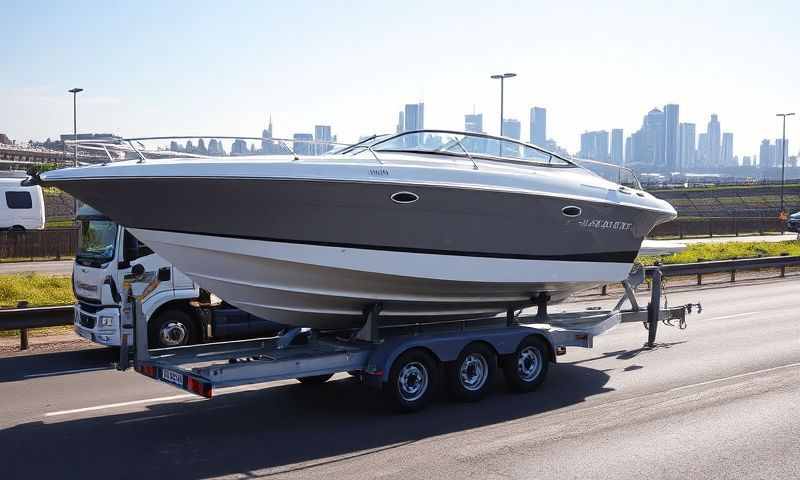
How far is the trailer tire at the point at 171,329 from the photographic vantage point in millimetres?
11777

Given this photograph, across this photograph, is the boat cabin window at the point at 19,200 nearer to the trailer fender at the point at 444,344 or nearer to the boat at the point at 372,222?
the boat at the point at 372,222

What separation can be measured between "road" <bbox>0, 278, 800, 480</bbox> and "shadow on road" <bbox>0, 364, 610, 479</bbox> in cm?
2

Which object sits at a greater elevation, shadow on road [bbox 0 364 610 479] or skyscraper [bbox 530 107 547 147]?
skyscraper [bbox 530 107 547 147]

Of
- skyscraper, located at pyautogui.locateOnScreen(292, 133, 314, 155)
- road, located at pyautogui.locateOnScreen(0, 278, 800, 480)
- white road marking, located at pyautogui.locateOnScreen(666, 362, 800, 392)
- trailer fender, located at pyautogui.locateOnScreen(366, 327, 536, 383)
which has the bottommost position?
road, located at pyautogui.locateOnScreen(0, 278, 800, 480)

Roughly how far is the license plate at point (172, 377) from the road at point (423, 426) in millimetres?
491

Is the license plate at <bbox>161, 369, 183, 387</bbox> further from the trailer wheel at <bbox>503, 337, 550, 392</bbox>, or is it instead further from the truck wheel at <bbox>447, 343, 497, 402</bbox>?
the trailer wheel at <bbox>503, 337, 550, 392</bbox>

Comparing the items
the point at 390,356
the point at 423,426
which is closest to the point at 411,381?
the point at 390,356

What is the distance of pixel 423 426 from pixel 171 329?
485 cm

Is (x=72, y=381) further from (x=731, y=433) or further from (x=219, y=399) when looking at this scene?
(x=731, y=433)

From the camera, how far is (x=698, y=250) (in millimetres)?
31219

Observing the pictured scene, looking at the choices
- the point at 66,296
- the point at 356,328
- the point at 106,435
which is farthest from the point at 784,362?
the point at 66,296

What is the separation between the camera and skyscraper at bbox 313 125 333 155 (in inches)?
372

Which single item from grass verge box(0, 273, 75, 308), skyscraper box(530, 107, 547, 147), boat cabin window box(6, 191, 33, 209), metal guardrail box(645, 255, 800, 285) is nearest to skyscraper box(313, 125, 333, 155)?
grass verge box(0, 273, 75, 308)

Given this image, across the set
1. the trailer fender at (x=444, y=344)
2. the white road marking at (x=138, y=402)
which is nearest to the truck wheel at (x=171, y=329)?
the white road marking at (x=138, y=402)
